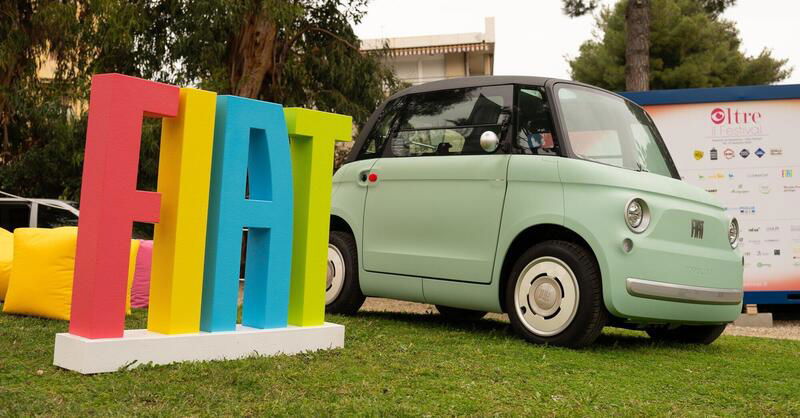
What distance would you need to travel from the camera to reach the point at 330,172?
551cm

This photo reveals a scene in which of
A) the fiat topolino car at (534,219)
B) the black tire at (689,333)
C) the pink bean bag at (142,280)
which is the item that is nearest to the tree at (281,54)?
the pink bean bag at (142,280)

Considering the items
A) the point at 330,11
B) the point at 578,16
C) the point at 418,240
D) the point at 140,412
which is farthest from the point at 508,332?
the point at 330,11

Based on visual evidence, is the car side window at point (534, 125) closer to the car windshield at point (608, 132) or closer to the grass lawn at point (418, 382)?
the car windshield at point (608, 132)

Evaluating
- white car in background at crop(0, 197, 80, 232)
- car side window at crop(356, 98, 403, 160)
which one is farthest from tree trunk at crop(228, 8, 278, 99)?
Answer: car side window at crop(356, 98, 403, 160)

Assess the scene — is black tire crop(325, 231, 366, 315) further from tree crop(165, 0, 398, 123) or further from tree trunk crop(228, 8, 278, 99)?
tree trunk crop(228, 8, 278, 99)

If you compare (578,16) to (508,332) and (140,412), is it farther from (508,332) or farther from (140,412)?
(140,412)

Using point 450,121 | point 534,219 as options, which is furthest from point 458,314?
point 534,219

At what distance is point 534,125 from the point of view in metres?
6.29

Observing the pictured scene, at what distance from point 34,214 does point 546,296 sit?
911 cm

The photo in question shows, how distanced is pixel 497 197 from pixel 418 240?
2.50 feet

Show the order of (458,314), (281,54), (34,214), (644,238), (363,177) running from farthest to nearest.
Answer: (281,54)
(34,214)
(458,314)
(363,177)
(644,238)

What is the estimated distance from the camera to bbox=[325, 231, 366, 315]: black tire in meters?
7.13

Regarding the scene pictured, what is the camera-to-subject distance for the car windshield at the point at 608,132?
A: 20.2 ft

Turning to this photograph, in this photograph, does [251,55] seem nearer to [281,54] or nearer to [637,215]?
[281,54]
